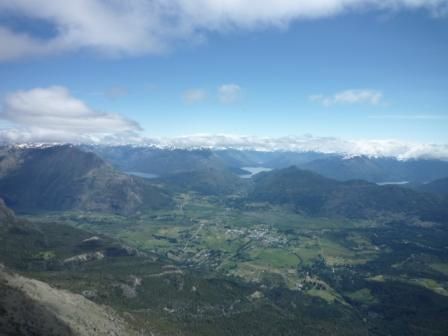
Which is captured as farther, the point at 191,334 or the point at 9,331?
the point at 191,334

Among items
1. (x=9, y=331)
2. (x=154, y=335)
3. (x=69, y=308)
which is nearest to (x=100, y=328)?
(x=69, y=308)

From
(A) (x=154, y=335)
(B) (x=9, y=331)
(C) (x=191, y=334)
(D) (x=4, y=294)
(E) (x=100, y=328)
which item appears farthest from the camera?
(C) (x=191, y=334)

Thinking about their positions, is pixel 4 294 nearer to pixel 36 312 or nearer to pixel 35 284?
pixel 36 312

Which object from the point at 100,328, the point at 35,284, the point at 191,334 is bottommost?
the point at 191,334

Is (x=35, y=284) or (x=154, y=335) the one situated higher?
(x=35, y=284)

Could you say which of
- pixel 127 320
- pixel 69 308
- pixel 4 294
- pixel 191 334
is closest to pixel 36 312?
pixel 4 294

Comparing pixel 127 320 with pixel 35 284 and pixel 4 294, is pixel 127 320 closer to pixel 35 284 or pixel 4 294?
pixel 35 284

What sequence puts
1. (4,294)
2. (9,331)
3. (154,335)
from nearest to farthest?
(9,331)
(4,294)
(154,335)
